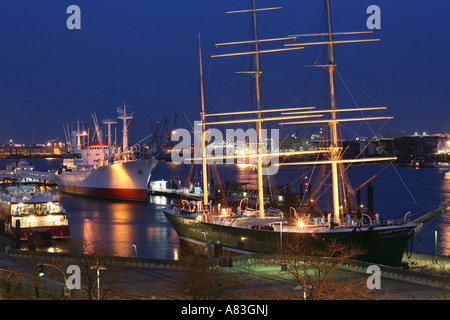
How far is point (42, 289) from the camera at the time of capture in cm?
1812

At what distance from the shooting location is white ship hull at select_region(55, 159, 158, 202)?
6875cm

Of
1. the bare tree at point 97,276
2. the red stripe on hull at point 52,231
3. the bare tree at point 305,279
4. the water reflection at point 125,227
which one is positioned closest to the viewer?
the bare tree at point 305,279

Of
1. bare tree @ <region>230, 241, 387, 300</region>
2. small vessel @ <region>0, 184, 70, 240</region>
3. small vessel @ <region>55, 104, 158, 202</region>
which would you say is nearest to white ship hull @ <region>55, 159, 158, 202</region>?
small vessel @ <region>55, 104, 158, 202</region>

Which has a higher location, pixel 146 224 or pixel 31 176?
pixel 31 176

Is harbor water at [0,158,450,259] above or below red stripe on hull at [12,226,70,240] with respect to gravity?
below

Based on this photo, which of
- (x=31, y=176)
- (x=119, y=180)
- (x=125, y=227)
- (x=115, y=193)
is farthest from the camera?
(x=31, y=176)

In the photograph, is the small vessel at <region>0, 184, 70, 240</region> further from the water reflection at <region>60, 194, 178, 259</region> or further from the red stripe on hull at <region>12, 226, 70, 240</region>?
the water reflection at <region>60, 194, 178, 259</region>

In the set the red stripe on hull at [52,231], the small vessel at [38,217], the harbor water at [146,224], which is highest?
the small vessel at [38,217]

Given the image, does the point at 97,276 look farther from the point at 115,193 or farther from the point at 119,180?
the point at 115,193

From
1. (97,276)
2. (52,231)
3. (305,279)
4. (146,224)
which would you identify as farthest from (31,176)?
(305,279)

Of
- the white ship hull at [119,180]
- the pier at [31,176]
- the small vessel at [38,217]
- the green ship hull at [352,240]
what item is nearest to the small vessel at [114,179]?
the white ship hull at [119,180]

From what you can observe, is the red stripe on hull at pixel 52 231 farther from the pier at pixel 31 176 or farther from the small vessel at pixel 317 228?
the pier at pixel 31 176

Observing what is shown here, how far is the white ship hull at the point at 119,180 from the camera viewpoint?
226 feet

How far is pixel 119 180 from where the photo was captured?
70.7 metres
